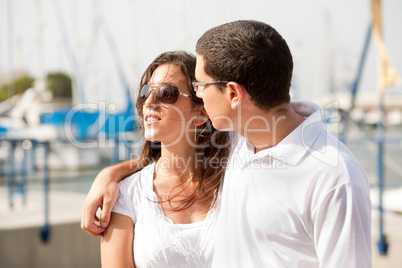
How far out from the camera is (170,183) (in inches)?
77.1

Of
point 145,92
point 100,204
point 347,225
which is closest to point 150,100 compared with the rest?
point 145,92

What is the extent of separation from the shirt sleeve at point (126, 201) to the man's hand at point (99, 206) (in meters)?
0.04

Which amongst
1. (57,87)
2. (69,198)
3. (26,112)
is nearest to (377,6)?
(69,198)

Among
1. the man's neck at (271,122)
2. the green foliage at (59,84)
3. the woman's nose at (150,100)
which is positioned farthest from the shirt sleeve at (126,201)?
the green foliage at (59,84)

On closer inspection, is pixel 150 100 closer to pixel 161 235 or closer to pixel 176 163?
pixel 176 163

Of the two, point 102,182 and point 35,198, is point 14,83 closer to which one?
point 35,198

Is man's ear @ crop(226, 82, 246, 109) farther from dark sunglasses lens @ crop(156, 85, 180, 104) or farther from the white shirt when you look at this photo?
dark sunglasses lens @ crop(156, 85, 180, 104)

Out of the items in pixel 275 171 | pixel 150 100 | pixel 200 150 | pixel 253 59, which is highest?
pixel 253 59

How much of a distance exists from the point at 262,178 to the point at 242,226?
0.55ft

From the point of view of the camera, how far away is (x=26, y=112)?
19.8 m

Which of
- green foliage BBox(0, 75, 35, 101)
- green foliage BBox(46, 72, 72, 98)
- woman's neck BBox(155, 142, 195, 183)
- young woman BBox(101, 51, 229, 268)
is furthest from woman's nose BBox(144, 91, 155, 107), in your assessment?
green foliage BBox(0, 75, 35, 101)

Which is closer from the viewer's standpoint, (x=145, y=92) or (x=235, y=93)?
(x=235, y=93)

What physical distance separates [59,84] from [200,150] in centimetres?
3235

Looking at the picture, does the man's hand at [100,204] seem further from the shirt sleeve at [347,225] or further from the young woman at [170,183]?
the shirt sleeve at [347,225]
